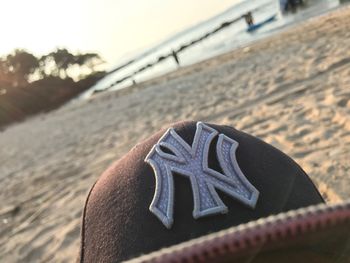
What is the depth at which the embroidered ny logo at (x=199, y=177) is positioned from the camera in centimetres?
128

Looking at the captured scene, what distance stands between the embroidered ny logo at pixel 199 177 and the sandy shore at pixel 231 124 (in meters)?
1.96

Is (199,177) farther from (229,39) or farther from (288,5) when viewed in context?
(288,5)

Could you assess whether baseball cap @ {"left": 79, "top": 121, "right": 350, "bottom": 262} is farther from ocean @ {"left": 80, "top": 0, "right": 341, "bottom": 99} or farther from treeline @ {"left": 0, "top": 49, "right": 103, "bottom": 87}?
treeline @ {"left": 0, "top": 49, "right": 103, "bottom": 87}

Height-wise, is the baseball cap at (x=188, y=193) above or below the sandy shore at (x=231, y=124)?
above

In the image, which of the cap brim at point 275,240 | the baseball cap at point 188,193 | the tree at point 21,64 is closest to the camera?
the cap brim at point 275,240

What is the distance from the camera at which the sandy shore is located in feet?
13.3

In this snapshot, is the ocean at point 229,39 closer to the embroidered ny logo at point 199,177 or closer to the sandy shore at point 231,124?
the sandy shore at point 231,124

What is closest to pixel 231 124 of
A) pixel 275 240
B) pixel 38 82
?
pixel 275 240

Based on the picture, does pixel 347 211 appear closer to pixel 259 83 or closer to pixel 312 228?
pixel 312 228

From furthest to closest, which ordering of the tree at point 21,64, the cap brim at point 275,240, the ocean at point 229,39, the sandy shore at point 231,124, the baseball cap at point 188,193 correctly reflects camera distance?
the tree at point 21,64 < the ocean at point 229,39 < the sandy shore at point 231,124 < the baseball cap at point 188,193 < the cap brim at point 275,240

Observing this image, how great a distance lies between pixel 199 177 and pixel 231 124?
15.2ft

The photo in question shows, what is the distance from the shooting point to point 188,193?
130 cm

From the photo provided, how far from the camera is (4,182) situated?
8.41m

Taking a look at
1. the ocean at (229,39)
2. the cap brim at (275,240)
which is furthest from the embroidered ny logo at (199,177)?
the ocean at (229,39)
